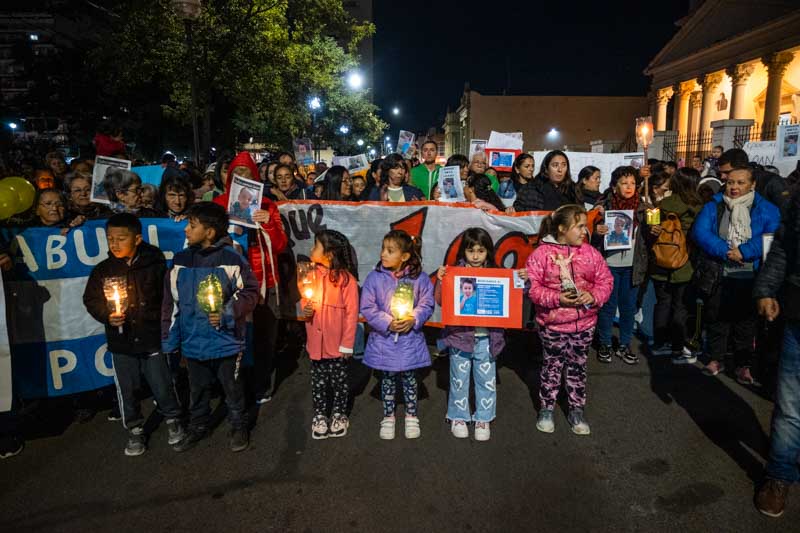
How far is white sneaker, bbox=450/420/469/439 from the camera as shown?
379 cm

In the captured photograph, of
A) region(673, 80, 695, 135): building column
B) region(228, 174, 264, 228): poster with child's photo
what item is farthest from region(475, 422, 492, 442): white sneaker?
region(673, 80, 695, 135): building column

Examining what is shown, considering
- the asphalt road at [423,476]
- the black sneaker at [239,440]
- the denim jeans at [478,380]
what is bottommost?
the asphalt road at [423,476]

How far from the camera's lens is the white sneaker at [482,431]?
375 cm

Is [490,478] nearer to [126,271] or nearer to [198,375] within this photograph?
[198,375]

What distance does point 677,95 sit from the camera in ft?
103

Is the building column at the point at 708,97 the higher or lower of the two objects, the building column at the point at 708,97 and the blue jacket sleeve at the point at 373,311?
the higher

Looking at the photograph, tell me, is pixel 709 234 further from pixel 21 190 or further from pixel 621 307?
pixel 21 190

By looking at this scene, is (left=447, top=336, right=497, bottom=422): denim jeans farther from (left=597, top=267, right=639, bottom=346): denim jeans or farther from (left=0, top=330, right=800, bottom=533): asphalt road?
(left=597, top=267, right=639, bottom=346): denim jeans

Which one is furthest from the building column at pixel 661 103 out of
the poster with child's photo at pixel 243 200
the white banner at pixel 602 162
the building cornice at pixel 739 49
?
the poster with child's photo at pixel 243 200

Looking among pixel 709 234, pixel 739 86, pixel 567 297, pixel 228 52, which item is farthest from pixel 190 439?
pixel 739 86

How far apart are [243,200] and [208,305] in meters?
1.10

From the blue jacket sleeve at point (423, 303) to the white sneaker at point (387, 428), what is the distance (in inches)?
29.1

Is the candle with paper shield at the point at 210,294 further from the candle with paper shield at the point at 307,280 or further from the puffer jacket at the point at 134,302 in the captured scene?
the candle with paper shield at the point at 307,280

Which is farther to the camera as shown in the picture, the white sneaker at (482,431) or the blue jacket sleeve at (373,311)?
the white sneaker at (482,431)
